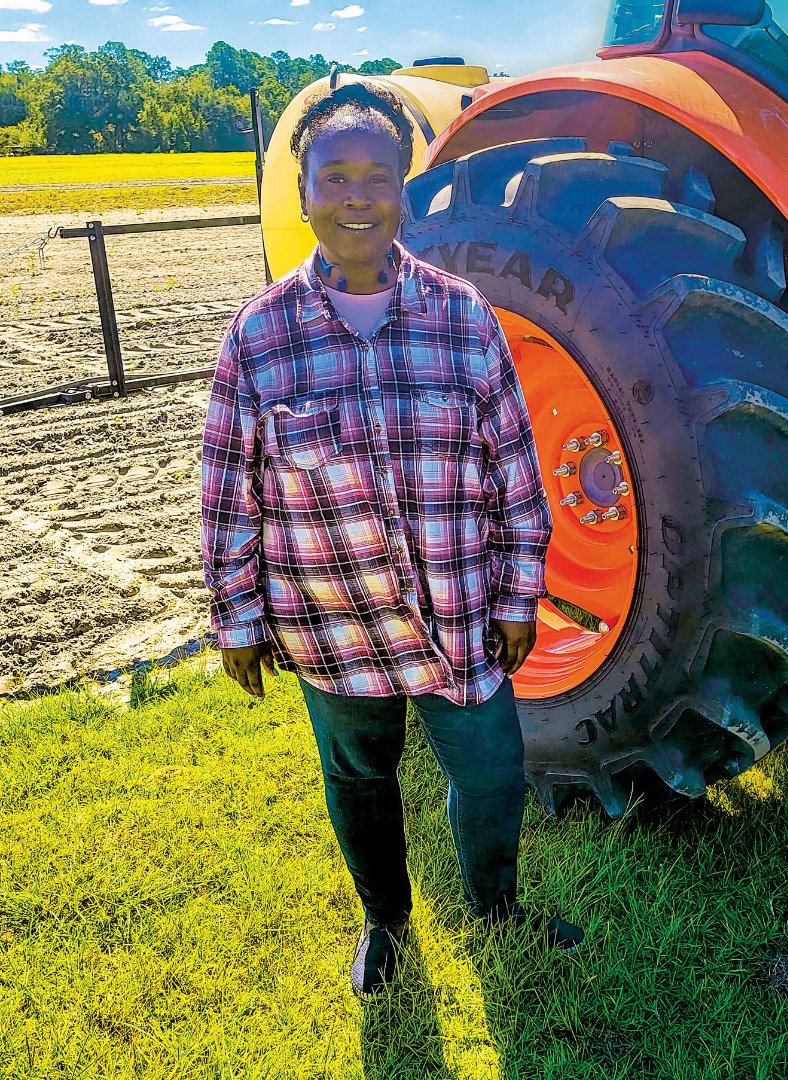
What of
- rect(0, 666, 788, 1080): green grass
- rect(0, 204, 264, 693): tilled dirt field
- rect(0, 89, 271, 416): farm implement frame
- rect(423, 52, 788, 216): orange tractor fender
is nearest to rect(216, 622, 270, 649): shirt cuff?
rect(0, 666, 788, 1080): green grass

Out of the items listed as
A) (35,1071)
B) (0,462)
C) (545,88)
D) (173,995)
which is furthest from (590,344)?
(0,462)

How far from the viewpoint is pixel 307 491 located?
1.66m

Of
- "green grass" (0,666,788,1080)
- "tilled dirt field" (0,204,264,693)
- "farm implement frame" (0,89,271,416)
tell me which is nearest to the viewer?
"green grass" (0,666,788,1080)

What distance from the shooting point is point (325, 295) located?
163cm

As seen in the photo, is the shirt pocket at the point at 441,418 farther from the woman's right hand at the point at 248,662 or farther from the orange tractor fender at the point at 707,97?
the orange tractor fender at the point at 707,97

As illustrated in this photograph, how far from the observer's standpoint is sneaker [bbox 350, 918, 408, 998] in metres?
2.01

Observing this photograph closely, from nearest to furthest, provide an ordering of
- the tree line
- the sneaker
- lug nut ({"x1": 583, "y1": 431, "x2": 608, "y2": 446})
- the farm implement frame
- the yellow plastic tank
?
the sneaker
lug nut ({"x1": 583, "y1": 431, "x2": 608, "y2": 446})
the yellow plastic tank
the farm implement frame
the tree line

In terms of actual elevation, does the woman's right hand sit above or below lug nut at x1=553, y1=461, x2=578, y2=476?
below

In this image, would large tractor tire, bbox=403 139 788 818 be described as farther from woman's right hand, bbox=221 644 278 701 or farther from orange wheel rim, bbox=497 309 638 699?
woman's right hand, bbox=221 644 278 701

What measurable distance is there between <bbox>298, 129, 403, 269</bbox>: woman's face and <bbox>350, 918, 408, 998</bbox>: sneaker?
142cm

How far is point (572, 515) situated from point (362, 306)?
1049mm

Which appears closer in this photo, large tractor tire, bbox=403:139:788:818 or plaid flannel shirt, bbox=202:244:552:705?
plaid flannel shirt, bbox=202:244:552:705

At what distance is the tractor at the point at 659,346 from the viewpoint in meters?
1.90

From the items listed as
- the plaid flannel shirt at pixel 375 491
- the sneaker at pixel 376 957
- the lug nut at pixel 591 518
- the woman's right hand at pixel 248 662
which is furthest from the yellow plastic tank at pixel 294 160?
the sneaker at pixel 376 957
